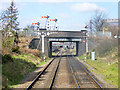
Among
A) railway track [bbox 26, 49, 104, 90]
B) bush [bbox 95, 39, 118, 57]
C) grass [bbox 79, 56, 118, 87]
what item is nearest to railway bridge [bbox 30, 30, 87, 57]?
bush [bbox 95, 39, 118, 57]

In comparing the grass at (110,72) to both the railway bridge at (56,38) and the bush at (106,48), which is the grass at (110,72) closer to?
the bush at (106,48)

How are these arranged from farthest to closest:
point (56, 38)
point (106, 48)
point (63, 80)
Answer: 1. point (56, 38)
2. point (106, 48)
3. point (63, 80)

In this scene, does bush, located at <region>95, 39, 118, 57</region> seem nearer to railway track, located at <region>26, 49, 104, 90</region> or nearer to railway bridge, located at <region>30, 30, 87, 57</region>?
railway bridge, located at <region>30, 30, 87, 57</region>

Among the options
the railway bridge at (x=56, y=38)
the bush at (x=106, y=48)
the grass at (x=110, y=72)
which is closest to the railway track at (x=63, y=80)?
the grass at (x=110, y=72)

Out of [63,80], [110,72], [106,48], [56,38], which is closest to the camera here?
[63,80]

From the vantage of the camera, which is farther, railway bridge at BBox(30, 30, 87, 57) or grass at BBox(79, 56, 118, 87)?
railway bridge at BBox(30, 30, 87, 57)

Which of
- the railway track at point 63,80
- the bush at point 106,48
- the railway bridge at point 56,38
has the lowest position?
Result: the railway track at point 63,80

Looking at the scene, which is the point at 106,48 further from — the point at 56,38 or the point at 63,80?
the point at 63,80

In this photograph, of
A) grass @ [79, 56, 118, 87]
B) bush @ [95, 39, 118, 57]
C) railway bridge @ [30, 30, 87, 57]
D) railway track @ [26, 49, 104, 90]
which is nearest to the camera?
railway track @ [26, 49, 104, 90]

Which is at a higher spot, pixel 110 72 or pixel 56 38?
pixel 56 38

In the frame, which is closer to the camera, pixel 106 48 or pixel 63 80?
pixel 63 80

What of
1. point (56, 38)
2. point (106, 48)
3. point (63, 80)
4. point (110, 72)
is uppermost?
point (56, 38)

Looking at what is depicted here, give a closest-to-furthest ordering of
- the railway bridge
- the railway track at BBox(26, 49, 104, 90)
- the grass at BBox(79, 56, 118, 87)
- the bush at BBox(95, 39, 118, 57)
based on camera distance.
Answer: the railway track at BBox(26, 49, 104, 90)
the grass at BBox(79, 56, 118, 87)
the bush at BBox(95, 39, 118, 57)
the railway bridge

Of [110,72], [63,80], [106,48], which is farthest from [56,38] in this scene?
[63,80]
